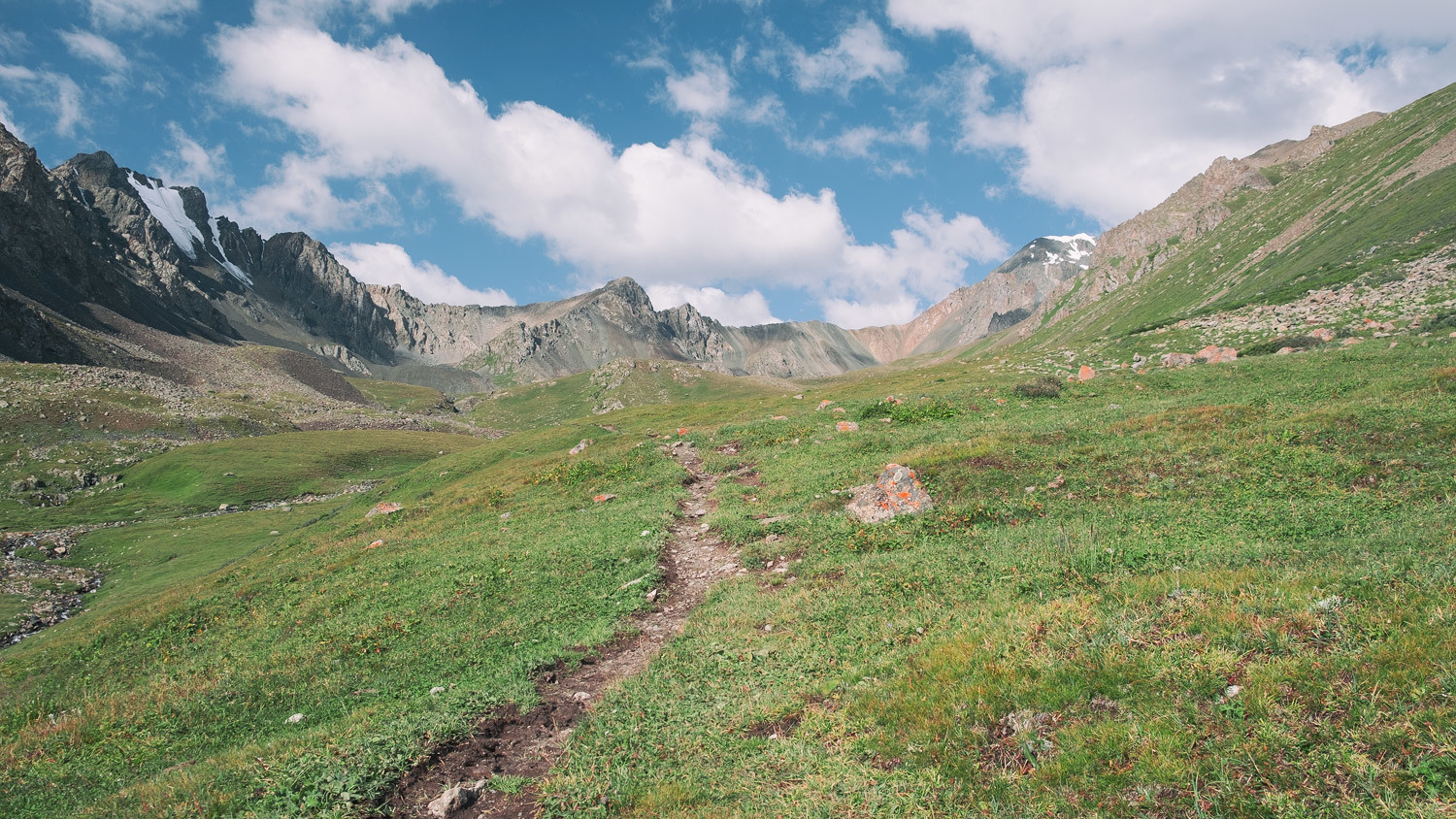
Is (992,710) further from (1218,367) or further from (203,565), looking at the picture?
(203,565)

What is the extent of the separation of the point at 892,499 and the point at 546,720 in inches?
499

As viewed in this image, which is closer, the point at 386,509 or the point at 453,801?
the point at 453,801

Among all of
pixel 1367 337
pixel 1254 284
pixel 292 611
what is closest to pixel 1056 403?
pixel 1367 337

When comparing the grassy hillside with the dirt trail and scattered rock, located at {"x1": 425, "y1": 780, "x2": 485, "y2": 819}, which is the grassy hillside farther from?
scattered rock, located at {"x1": 425, "y1": 780, "x2": 485, "y2": 819}

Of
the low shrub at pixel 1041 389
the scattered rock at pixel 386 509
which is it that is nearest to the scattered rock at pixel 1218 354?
the low shrub at pixel 1041 389

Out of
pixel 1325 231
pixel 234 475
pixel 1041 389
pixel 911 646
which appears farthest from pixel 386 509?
pixel 1325 231

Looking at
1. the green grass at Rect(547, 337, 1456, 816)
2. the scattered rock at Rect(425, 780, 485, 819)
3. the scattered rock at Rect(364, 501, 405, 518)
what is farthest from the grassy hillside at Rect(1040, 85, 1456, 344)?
the scattered rock at Rect(425, 780, 485, 819)

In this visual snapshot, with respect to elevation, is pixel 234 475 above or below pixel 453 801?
above

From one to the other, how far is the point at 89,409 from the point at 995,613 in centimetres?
11970

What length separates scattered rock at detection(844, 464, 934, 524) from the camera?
19.2 meters

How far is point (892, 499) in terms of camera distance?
19750 millimetres

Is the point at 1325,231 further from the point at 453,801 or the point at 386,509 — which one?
the point at 453,801

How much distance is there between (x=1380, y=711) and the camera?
584cm

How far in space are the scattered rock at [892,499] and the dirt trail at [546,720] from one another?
4.73 meters
